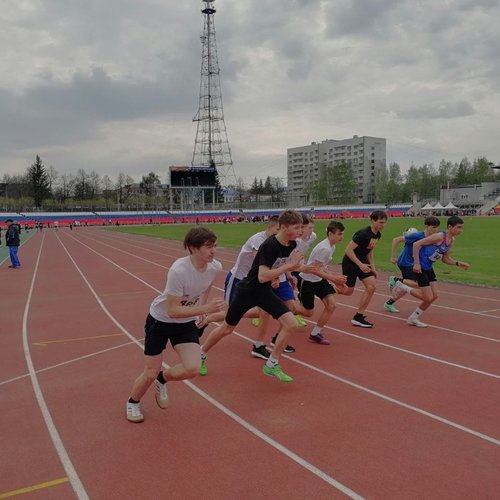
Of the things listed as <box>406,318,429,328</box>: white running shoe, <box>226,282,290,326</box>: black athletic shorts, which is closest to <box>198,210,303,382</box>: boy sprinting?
<box>226,282,290,326</box>: black athletic shorts

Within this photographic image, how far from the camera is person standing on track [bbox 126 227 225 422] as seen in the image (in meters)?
4.24

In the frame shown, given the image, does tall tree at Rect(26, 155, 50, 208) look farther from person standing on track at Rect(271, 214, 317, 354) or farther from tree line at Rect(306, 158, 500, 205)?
person standing on track at Rect(271, 214, 317, 354)

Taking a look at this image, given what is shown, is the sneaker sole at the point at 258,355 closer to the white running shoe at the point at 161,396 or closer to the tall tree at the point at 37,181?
the white running shoe at the point at 161,396

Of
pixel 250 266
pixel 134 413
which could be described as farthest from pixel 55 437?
pixel 250 266

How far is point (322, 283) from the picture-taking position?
7.44 metres

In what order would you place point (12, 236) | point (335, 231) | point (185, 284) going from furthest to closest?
point (12, 236)
point (335, 231)
point (185, 284)

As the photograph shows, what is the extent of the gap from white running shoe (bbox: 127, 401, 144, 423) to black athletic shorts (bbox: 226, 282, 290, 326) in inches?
62.2

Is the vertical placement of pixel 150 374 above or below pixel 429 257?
below

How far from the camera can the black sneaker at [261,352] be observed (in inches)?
260

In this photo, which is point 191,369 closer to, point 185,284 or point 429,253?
point 185,284

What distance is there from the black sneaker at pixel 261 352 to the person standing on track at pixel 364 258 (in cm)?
190

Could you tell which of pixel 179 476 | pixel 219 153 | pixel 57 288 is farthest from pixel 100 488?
pixel 219 153

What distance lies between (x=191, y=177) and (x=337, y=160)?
85328 mm

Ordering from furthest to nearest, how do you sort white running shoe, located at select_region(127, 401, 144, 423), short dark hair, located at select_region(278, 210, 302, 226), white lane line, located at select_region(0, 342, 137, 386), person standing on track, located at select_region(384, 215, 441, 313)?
person standing on track, located at select_region(384, 215, 441, 313) < white lane line, located at select_region(0, 342, 137, 386) < short dark hair, located at select_region(278, 210, 302, 226) < white running shoe, located at select_region(127, 401, 144, 423)
